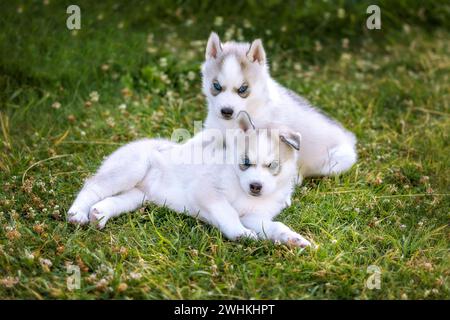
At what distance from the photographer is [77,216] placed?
4676 millimetres

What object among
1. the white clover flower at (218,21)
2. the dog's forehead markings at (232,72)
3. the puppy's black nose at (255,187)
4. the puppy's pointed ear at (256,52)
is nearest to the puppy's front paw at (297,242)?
the puppy's black nose at (255,187)

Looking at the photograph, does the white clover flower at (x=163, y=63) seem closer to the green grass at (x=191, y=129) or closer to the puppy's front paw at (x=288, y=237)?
the green grass at (x=191, y=129)

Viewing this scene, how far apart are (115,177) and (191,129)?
54.2 inches

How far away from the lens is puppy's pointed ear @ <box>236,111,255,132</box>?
4.68 m

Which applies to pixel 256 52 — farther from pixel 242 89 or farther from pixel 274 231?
pixel 274 231

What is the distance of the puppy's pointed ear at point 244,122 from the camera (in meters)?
4.68

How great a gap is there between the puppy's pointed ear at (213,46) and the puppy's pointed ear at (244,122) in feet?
2.88

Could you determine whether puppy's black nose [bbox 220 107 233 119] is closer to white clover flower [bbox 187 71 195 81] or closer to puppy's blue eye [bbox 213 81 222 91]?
puppy's blue eye [bbox 213 81 222 91]

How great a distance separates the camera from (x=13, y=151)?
575 centimetres

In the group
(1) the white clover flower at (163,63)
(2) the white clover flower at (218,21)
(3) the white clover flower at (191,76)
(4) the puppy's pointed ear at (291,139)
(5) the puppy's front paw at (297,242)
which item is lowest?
(5) the puppy's front paw at (297,242)

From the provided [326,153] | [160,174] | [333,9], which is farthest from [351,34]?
[160,174]

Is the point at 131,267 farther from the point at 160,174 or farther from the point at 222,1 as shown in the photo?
the point at 222,1

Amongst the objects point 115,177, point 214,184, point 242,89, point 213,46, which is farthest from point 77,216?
point 213,46

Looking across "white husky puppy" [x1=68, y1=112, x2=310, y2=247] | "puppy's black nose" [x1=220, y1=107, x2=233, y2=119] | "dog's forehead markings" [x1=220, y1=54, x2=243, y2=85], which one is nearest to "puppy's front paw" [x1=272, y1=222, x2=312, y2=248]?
"white husky puppy" [x1=68, y1=112, x2=310, y2=247]
